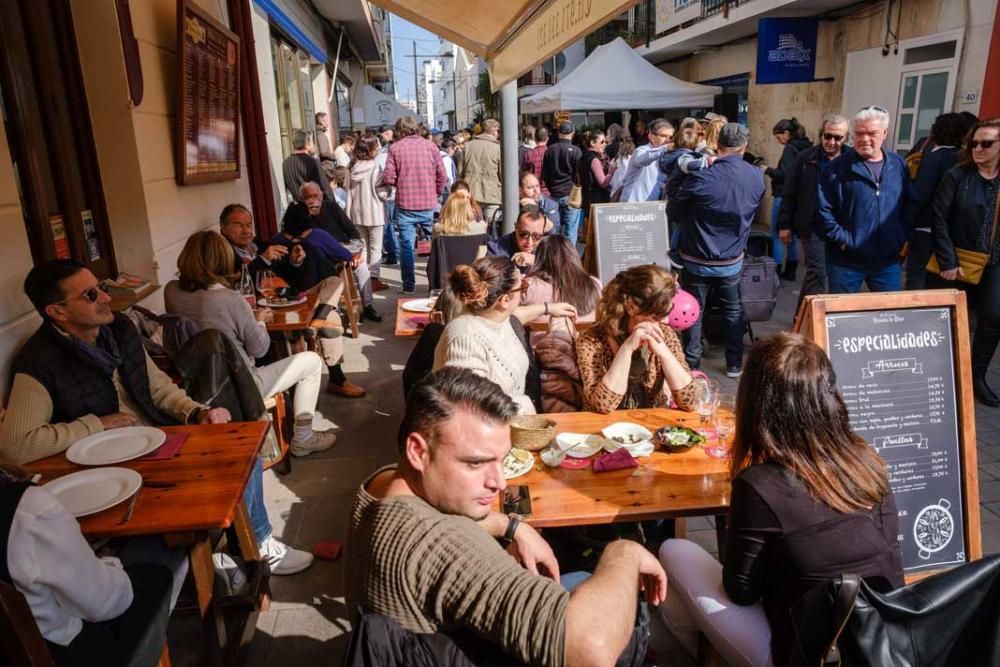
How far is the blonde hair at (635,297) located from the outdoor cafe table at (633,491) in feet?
2.48

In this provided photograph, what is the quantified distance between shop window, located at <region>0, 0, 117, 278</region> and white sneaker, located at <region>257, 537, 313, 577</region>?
1.77 metres

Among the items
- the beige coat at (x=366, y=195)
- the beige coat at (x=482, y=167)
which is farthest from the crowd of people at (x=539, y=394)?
the beige coat at (x=482, y=167)

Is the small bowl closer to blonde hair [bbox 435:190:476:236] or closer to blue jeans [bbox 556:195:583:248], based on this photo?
blonde hair [bbox 435:190:476:236]

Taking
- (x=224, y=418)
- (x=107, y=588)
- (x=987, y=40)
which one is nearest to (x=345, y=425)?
(x=224, y=418)

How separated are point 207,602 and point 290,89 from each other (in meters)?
10.6

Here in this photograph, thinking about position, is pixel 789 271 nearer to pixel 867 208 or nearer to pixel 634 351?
pixel 867 208

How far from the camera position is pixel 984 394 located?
474 cm

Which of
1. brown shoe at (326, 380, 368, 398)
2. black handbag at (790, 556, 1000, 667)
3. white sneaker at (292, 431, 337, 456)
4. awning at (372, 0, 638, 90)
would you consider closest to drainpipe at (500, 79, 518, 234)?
awning at (372, 0, 638, 90)

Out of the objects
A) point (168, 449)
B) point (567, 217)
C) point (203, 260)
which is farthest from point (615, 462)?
point (567, 217)

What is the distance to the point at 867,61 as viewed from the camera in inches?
390

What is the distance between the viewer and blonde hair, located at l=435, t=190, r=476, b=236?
6160 millimetres

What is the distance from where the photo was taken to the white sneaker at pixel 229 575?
9.36ft

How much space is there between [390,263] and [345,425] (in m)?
6.08

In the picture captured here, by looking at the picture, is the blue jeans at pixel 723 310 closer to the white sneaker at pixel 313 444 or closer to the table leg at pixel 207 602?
the white sneaker at pixel 313 444
